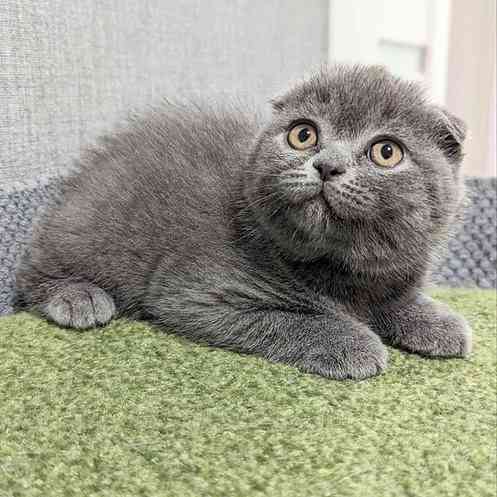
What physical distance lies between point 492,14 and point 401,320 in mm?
2292

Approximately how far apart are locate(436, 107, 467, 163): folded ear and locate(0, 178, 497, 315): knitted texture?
1.17 feet

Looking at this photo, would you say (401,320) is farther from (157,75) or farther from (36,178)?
(157,75)

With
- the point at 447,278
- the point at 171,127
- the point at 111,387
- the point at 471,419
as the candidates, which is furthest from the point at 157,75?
the point at 471,419

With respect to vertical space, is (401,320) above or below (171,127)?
below

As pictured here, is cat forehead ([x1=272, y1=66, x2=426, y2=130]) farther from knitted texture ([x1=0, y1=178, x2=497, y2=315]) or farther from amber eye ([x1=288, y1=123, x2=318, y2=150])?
knitted texture ([x1=0, y1=178, x2=497, y2=315])

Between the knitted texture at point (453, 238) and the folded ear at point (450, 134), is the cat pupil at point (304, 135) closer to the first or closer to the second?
the folded ear at point (450, 134)

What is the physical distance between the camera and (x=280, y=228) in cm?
92

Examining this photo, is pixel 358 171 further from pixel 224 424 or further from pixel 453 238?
pixel 453 238

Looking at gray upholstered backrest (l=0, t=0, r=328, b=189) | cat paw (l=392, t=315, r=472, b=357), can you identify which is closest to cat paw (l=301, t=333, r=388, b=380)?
cat paw (l=392, t=315, r=472, b=357)

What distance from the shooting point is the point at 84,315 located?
1043 mm

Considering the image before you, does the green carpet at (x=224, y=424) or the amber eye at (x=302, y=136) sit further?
the amber eye at (x=302, y=136)

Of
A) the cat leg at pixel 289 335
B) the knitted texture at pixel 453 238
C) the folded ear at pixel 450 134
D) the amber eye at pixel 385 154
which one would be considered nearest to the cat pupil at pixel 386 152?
the amber eye at pixel 385 154

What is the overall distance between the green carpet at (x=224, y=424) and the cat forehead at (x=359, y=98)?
1.19ft

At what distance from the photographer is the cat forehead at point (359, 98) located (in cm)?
87
